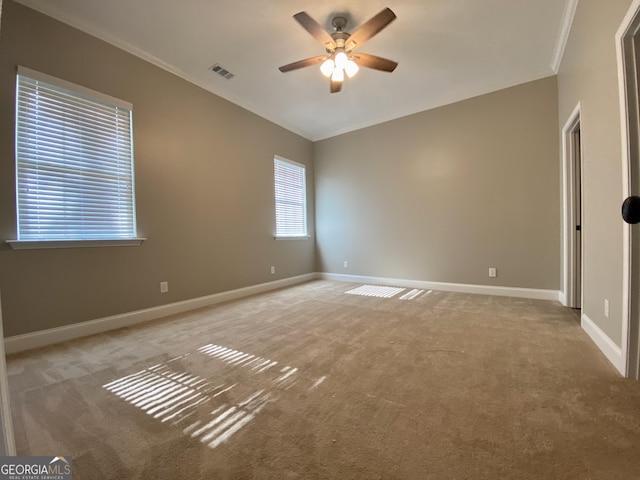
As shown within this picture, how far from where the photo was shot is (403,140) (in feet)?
14.9

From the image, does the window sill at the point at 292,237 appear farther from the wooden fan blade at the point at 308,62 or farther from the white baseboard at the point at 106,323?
the wooden fan blade at the point at 308,62

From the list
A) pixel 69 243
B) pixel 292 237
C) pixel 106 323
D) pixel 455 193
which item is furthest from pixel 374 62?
pixel 106 323

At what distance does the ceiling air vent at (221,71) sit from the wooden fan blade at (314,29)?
4.93 ft

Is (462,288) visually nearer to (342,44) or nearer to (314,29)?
(342,44)

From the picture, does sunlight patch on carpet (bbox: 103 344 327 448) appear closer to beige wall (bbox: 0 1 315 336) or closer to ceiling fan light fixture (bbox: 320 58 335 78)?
beige wall (bbox: 0 1 315 336)

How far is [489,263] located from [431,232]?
0.91m

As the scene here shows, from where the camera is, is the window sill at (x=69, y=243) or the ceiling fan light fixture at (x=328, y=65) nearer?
the window sill at (x=69, y=243)

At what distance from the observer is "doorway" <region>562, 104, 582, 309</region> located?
307cm

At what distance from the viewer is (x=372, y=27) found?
2254mm

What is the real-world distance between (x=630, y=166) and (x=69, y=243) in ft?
14.0

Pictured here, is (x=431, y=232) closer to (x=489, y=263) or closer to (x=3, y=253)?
(x=489, y=263)

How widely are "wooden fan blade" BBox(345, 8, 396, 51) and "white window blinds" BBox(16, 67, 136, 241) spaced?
7.93 feet

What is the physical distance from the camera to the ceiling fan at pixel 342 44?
2203 millimetres

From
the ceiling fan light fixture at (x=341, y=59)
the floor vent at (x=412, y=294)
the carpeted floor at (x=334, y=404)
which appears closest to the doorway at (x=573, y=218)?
the carpeted floor at (x=334, y=404)
